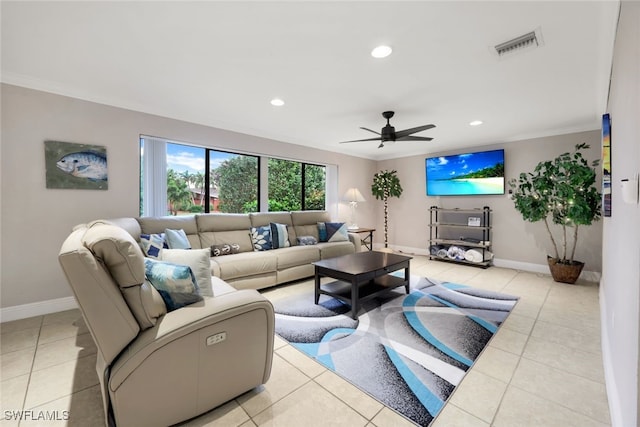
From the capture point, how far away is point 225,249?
3594 millimetres

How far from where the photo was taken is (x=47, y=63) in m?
2.38

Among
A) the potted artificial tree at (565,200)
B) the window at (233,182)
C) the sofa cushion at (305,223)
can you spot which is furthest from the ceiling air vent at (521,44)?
the window at (233,182)

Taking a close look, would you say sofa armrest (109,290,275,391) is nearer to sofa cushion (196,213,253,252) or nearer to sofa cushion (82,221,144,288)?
sofa cushion (82,221,144,288)

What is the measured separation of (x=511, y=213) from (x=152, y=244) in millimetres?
5618

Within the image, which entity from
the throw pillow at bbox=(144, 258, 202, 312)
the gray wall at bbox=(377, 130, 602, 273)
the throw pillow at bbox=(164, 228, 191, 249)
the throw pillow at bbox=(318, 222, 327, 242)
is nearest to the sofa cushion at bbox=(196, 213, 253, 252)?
the throw pillow at bbox=(164, 228, 191, 249)

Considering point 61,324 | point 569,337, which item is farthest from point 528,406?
point 61,324

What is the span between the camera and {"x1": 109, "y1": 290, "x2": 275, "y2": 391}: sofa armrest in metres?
1.25

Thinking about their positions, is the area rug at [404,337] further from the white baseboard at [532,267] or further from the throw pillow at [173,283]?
the white baseboard at [532,267]

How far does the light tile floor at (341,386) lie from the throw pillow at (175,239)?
1.07 m

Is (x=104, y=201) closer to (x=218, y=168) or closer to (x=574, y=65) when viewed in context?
(x=218, y=168)

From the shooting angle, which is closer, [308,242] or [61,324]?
[61,324]

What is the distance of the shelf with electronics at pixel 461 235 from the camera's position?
486cm

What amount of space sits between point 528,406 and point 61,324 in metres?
3.91

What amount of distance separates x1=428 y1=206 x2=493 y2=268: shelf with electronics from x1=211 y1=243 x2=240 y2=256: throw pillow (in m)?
Answer: 3.81
